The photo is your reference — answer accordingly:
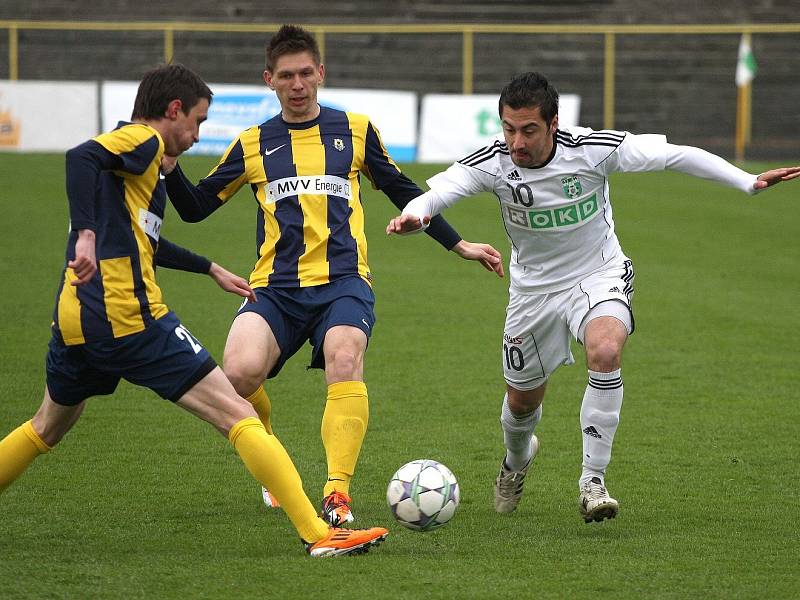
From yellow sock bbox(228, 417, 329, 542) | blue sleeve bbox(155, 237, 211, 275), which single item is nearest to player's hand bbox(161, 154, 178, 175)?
blue sleeve bbox(155, 237, 211, 275)

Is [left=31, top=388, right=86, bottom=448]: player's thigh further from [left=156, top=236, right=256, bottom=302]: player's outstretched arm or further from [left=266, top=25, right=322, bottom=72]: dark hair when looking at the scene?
[left=266, top=25, right=322, bottom=72]: dark hair

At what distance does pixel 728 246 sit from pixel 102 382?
464 inches

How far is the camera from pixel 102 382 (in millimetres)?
5082

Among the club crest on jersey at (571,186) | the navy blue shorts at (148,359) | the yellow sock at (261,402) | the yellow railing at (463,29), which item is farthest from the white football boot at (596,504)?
the yellow railing at (463,29)

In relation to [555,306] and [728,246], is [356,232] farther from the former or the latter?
[728,246]

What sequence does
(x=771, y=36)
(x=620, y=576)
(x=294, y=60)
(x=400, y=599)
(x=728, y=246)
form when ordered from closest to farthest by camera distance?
(x=400, y=599)
(x=620, y=576)
(x=294, y=60)
(x=728, y=246)
(x=771, y=36)

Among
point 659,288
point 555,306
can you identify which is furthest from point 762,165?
point 555,306

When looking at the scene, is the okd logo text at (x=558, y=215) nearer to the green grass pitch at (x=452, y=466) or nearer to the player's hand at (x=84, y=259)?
the green grass pitch at (x=452, y=466)

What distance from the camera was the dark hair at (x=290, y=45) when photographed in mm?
5922

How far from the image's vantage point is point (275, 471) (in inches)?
195

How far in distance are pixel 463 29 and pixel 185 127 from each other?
64.8ft

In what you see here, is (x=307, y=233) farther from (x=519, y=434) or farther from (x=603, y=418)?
(x=603, y=418)

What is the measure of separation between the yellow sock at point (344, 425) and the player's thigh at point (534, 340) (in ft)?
2.97

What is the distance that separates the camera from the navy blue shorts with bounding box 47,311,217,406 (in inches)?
193
